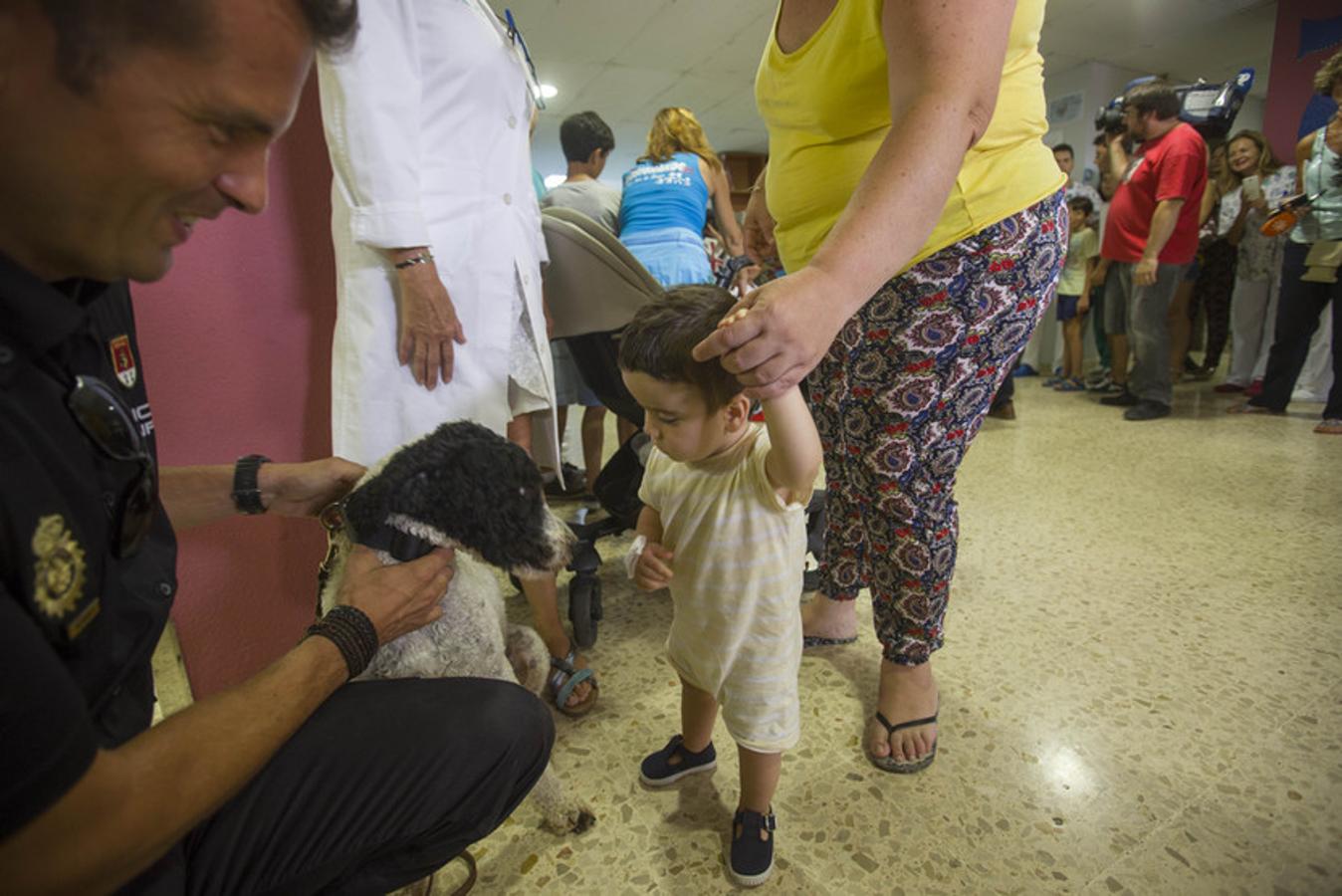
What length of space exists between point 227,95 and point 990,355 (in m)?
1.03

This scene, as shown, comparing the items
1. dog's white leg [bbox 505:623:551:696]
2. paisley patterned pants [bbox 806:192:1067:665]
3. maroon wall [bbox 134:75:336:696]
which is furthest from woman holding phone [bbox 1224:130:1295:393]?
maroon wall [bbox 134:75:336:696]

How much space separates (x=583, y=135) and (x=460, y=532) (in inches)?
84.7

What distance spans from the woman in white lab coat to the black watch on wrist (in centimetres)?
20

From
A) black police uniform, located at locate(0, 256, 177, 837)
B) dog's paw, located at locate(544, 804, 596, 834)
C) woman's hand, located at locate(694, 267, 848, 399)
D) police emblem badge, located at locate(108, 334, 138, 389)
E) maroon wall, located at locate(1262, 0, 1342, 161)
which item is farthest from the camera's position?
maroon wall, located at locate(1262, 0, 1342, 161)

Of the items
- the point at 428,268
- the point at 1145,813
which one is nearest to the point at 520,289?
the point at 428,268

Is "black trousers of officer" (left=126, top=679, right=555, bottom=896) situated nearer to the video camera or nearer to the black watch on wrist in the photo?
the black watch on wrist

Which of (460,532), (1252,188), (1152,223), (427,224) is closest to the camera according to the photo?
(460,532)

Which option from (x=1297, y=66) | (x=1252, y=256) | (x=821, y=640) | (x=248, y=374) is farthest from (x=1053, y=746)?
(x=1297, y=66)

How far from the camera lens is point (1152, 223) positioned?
3295 mm

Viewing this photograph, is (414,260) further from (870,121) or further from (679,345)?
(870,121)

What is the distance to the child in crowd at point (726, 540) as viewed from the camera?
829 mm

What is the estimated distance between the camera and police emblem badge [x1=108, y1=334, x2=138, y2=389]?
660 millimetres

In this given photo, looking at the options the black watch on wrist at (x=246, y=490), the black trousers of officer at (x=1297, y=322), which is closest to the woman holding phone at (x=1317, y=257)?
the black trousers of officer at (x=1297, y=322)

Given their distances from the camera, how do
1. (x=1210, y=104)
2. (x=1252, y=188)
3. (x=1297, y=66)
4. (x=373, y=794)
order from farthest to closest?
(x=1297, y=66) < (x=1252, y=188) < (x=1210, y=104) < (x=373, y=794)
